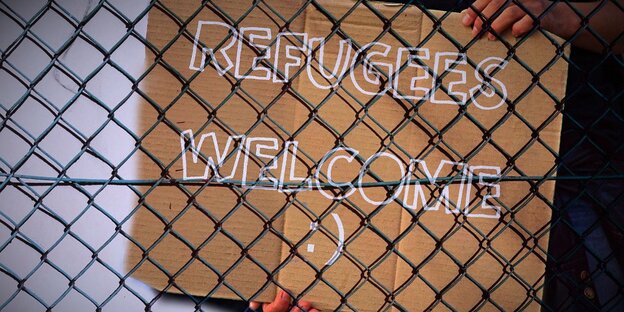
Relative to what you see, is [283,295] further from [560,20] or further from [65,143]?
[560,20]

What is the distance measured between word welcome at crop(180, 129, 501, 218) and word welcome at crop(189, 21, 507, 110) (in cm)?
17

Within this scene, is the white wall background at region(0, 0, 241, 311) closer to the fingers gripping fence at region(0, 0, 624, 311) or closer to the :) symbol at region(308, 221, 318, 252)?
the fingers gripping fence at region(0, 0, 624, 311)

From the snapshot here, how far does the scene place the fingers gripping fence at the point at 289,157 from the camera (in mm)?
1347

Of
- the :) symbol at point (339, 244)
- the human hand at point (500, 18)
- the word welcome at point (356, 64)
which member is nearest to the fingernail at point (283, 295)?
the :) symbol at point (339, 244)

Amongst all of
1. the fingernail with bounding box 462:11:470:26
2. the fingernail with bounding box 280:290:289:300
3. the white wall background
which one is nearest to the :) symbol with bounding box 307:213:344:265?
the fingernail with bounding box 280:290:289:300

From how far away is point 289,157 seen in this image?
1.40 metres

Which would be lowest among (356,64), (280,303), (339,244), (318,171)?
(280,303)

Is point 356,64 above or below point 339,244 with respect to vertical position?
above

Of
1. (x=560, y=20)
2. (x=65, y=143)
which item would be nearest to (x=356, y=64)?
(x=560, y=20)

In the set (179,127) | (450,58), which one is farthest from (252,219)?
(450,58)

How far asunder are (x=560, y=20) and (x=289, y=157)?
822 millimetres

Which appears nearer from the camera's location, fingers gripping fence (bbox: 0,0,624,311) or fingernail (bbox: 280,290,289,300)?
Answer: fingers gripping fence (bbox: 0,0,624,311)

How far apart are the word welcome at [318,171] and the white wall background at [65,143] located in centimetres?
20

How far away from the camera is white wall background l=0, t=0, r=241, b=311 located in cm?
134
